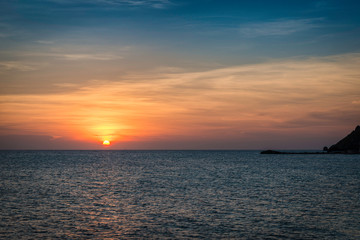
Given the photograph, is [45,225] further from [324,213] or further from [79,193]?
[324,213]

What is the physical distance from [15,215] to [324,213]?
97.6ft

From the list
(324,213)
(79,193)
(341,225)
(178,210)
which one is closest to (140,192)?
(79,193)

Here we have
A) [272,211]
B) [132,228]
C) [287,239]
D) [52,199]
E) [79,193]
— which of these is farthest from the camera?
[79,193]

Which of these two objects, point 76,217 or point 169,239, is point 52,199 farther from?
point 169,239

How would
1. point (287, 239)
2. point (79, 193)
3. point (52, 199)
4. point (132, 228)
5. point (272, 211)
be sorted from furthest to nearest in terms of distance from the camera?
1. point (79, 193)
2. point (52, 199)
3. point (272, 211)
4. point (132, 228)
5. point (287, 239)

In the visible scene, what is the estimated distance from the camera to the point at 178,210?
36938 mm

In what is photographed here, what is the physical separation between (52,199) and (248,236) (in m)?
27.9

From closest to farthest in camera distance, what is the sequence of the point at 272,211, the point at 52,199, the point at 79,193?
the point at 272,211, the point at 52,199, the point at 79,193

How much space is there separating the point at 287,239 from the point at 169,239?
8472 millimetres

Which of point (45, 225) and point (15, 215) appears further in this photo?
point (15, 215)

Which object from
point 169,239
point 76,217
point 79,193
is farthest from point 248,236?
point 79,193

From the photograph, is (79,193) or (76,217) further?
(79,193)

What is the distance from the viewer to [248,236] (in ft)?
87.1

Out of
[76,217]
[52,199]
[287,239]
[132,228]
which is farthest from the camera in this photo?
[52,199]
